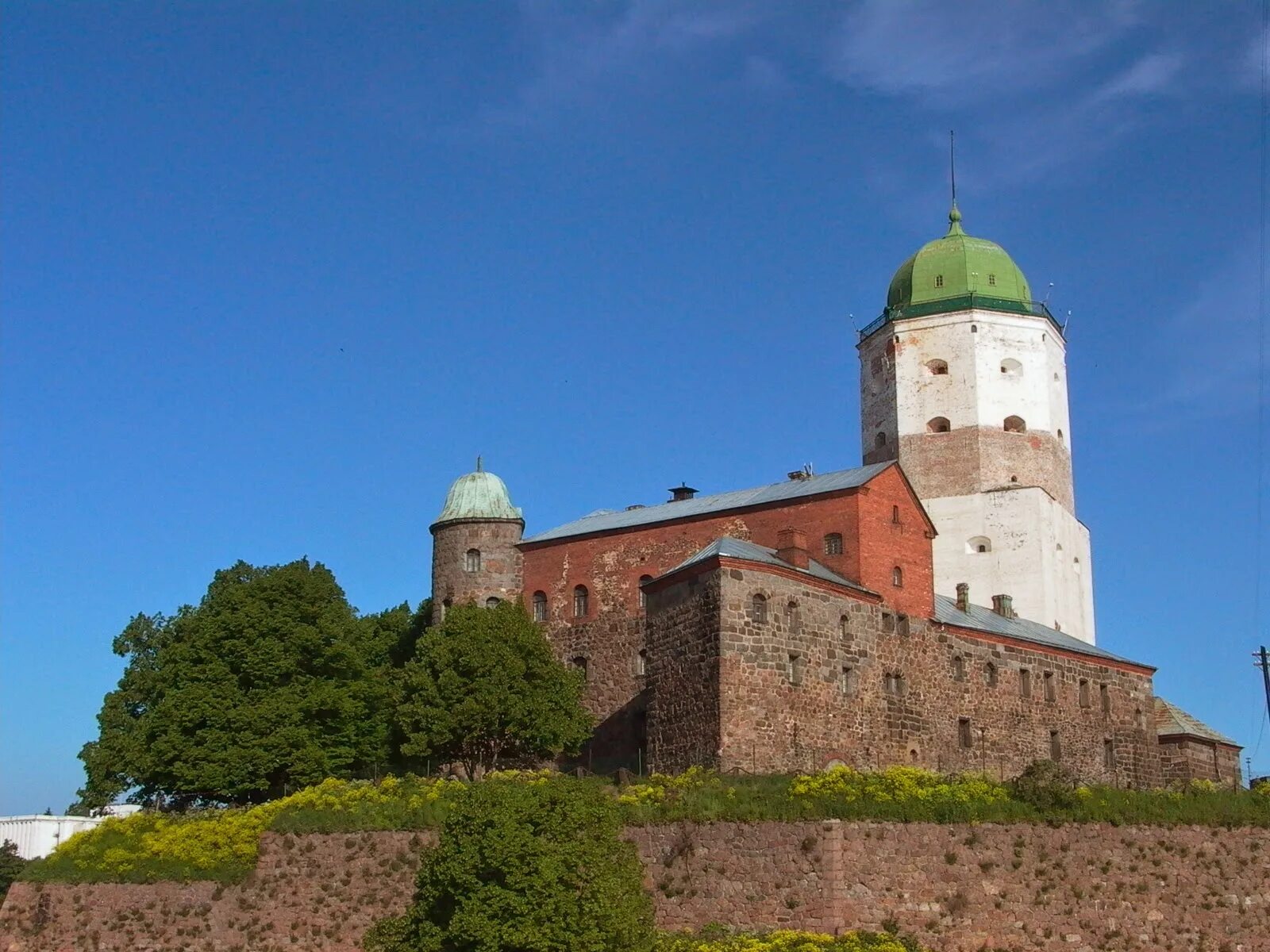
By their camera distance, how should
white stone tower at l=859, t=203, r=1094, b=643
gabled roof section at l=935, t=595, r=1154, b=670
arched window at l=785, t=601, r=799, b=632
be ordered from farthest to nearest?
1. white stone tower at l=859, t=203, r=1094, b=643
2. gabled roof section at l=935, t=595, r=1154, b=670
3. arched window at l=785, t=601, r=799, b=632

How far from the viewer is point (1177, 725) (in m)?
59.2

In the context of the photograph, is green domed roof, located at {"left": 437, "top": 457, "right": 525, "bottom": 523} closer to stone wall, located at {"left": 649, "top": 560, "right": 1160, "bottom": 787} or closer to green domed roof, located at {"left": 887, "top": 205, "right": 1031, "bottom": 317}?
stone wall, located at {"left": 649, "top": 560, "right": 1160, "bottom": 787}

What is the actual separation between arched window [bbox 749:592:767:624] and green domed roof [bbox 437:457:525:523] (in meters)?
16.8

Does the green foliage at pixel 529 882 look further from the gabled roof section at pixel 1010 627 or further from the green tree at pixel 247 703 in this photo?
the gabled roof section at pixel 1010 627

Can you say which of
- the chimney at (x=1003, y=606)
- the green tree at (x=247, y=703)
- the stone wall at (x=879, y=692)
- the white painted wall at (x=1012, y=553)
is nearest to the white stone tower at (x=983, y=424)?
the white painted wall at (x=1012, y=553)

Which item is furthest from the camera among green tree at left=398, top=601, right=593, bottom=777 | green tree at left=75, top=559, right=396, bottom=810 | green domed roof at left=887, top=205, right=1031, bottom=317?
green domed roof at left=887, top=205, right=1031, bottom=317

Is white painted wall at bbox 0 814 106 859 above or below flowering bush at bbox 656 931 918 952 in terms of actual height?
above

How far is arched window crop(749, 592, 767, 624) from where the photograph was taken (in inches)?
1721

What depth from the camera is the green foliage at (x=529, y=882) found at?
92.2 ft

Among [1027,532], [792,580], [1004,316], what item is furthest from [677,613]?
[1004,316]

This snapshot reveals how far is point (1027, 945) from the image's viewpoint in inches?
1298

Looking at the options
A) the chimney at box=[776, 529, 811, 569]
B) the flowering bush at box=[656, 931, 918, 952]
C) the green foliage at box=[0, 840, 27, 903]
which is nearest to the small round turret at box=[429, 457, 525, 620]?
the chimney at box=[776, 529, 811, 569]

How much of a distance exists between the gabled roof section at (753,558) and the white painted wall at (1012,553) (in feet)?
62.3

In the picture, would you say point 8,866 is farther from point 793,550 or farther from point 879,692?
point 879,692
